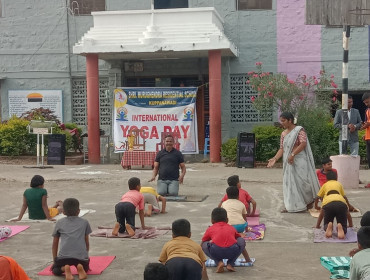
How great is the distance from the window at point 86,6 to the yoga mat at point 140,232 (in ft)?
45.0

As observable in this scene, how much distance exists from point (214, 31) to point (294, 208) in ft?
31.0

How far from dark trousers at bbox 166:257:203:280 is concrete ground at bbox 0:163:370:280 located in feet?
4.10

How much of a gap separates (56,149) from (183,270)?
14.1 meters

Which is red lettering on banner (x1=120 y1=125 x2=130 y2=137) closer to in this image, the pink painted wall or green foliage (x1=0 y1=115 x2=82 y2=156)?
green foliage (x1=0 y1=115 x2=82 y2=156)

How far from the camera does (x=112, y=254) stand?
7.86 m

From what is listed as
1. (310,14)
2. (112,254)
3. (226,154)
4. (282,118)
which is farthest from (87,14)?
(112,254)

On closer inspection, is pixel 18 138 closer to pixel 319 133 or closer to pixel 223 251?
pixel 319 133

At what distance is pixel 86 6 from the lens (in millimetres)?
21750

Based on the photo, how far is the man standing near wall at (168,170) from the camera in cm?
1233

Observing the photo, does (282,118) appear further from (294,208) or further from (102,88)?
(102,88)

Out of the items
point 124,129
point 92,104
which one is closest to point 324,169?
point 124,129

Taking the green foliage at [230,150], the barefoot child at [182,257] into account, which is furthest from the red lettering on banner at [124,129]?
the barefoot child at [182,257]

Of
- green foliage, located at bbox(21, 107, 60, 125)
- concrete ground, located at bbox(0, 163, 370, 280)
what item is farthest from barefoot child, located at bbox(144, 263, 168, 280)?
green foliage, located at bbox(21, 107, 60, 125)

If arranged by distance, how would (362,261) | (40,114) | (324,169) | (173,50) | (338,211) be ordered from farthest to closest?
(40,114) < (173,50) < (324,169) < (338,211) < (362,261)
